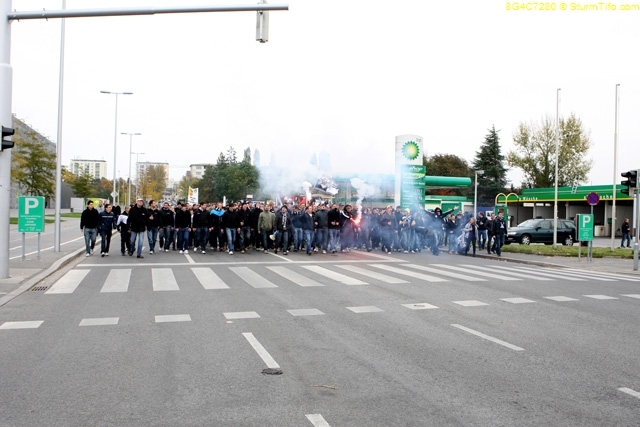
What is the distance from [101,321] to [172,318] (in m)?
1.01

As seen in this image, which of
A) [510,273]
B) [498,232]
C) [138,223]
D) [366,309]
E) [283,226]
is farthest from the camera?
[498,232]

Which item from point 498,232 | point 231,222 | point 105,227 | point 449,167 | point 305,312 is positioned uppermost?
point 449,167

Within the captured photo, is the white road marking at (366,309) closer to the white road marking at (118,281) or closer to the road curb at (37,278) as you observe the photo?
the white road marking at (118,281)

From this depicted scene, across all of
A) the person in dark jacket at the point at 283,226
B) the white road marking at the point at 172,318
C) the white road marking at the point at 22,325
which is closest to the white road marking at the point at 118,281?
the white road marking at the point at 172,318

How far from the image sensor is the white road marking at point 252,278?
40.2 ft

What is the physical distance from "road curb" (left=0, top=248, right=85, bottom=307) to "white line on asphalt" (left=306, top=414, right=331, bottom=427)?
7330 mm

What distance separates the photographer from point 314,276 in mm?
14039

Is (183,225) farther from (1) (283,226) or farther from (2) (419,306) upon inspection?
(2) (419,306)

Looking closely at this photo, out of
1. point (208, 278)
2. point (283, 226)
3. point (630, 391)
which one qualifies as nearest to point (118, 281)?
point (208, 278)

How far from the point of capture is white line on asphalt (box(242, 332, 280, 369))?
607 cm

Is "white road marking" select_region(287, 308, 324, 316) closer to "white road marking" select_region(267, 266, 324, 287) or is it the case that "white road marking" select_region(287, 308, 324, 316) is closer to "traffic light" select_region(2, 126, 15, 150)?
"white road marking" select_region(267, 266, 324, 287)

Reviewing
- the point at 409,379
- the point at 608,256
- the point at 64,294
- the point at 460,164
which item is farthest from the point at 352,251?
the point at 460,164

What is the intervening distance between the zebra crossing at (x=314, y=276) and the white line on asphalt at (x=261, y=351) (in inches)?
178

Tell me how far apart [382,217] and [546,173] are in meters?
39.9
